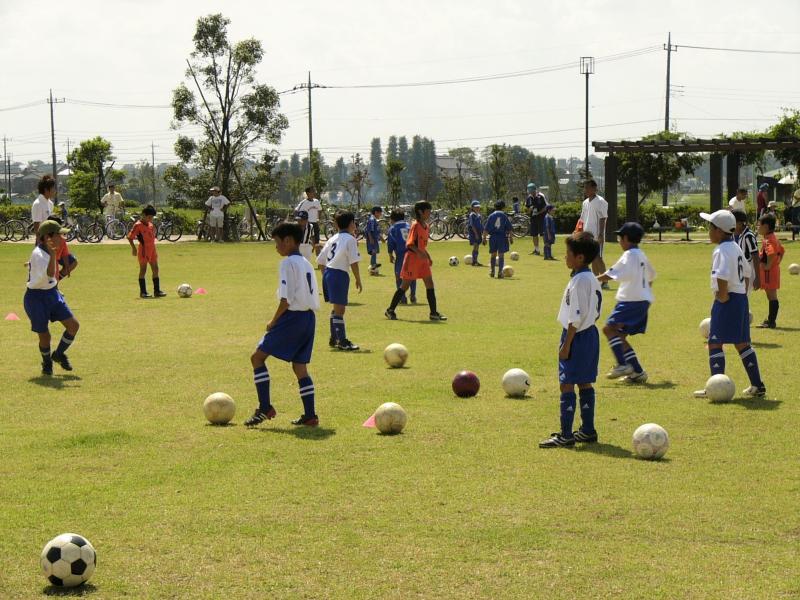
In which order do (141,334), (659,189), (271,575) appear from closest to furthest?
(271,575) → (141,334) → (659,189)

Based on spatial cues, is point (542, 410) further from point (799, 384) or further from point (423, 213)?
point (423, 213)

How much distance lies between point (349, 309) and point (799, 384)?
10.0m

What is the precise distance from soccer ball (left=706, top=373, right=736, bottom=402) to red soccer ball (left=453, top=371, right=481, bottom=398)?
2.40 m

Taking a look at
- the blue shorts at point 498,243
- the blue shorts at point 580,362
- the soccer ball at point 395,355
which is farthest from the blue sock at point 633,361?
the blue shorts at point 498,243

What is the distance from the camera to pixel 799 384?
41.2 feet

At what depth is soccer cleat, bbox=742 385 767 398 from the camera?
11648 millimetres

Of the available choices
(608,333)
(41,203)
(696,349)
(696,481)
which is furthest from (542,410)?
(41,203)

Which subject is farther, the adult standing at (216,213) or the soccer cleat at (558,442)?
the adult standing at (216,213)

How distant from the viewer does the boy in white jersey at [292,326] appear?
405 inches

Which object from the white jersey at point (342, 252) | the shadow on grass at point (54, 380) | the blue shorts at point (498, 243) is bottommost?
the shadow on grass at point (54, 380)

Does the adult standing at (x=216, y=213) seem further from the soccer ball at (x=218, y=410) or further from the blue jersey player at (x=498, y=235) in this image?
the soccer ball at (x=218, y=410)

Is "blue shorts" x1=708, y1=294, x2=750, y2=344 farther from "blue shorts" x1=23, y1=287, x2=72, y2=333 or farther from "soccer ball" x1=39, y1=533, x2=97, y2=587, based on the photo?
"blue shorts" x1=23, y1=287, x2=72, y2=333

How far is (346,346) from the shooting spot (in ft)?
51.2

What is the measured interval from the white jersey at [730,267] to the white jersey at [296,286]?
4.17 m
